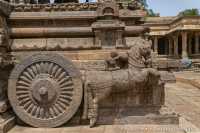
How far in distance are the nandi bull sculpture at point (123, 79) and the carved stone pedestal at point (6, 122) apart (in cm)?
130

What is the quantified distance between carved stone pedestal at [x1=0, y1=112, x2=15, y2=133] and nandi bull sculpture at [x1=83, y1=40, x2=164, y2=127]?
1.30 meters

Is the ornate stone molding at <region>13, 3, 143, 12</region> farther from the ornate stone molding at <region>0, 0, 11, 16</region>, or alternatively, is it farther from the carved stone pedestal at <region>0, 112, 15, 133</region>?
the carved stone pedestal at <region>0, 112, 15, 133</region>

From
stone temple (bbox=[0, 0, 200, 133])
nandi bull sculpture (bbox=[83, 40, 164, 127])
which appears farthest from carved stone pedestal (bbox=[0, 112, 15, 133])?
nandi bull sculpture (bbox=[83, 40, 164, 127])

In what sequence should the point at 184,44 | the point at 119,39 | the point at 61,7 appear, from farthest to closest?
the point at 184,44
the point at 61,7
the point at 119,39

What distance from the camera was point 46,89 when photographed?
674 centimetres

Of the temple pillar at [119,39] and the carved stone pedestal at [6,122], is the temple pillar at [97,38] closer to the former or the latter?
the temple pillar at [119,39]

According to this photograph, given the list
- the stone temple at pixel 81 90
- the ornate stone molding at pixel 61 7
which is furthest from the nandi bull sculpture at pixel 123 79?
the ornate stone molding at pixel 61 7

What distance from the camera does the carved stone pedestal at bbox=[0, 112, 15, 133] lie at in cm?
635

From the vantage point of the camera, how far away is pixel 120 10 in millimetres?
8648

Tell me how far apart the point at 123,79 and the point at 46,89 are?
1.39 meters

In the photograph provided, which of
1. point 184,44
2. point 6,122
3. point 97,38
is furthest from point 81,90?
point 184,44

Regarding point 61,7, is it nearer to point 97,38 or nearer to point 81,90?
point 97,38

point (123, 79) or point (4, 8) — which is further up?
point (4, 8)

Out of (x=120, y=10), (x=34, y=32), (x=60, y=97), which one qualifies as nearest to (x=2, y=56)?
(x=60, y=97)
